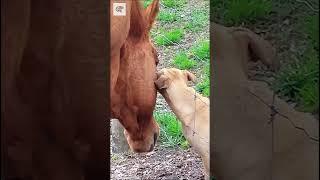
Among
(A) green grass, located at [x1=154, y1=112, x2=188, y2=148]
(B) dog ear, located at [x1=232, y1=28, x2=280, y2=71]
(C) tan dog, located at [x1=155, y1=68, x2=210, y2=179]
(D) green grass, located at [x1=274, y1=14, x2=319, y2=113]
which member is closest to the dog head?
(C) tan dog, located at [x1=155, y1=68, x2=210, y2=179]

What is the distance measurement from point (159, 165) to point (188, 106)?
0.74 ft

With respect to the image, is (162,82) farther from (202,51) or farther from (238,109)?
(238,109)

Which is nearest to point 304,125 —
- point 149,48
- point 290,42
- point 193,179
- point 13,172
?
point 290,42

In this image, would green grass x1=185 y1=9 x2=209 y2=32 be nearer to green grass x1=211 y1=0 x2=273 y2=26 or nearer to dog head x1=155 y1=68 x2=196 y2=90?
green grass x1=211 y1=0 x2=273 y2=26

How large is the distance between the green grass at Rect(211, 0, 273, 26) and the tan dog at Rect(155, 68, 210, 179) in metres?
0.23

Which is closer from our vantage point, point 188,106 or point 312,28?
point 312,28

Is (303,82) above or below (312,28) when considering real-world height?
below

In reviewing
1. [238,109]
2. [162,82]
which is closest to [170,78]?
[162,82]

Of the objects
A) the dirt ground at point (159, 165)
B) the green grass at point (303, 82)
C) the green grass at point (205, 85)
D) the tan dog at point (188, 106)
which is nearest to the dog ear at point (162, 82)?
the tan dog at point (188, 106)

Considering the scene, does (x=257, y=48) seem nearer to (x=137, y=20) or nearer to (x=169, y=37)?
(x=169, y=37)

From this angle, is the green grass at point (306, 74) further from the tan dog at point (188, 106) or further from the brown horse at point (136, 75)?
the brown horse at point (136, 75)

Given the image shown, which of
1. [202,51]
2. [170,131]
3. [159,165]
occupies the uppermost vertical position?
[202,51]

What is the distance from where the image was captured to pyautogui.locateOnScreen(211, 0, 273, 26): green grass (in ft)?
7.25

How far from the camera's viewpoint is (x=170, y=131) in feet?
7.58
